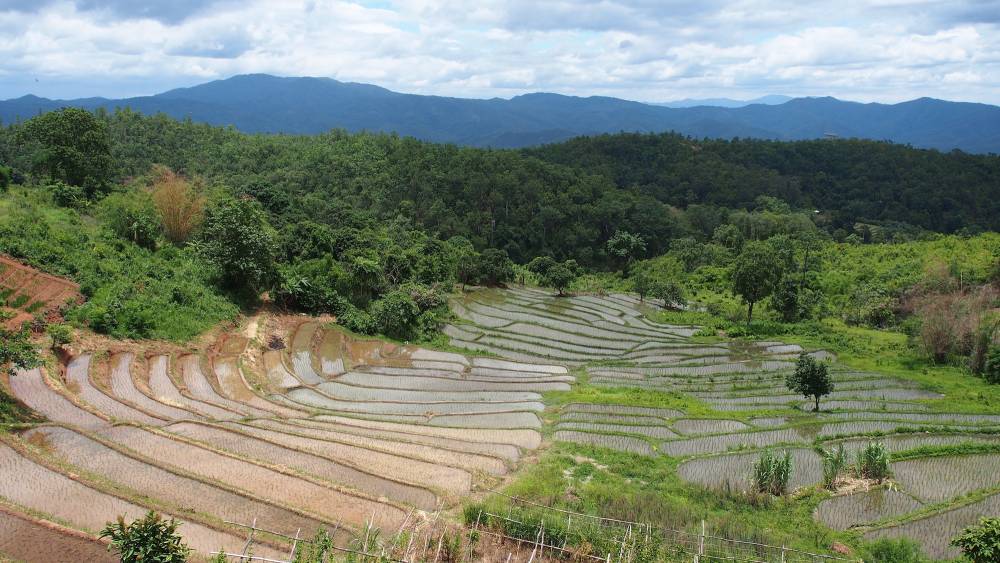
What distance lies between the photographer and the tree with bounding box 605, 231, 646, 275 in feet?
232

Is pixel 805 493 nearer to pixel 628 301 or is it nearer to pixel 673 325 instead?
pixel 673 325

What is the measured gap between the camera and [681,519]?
1558 cm

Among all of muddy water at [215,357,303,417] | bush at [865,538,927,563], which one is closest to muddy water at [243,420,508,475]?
muddy water at [215,357,303,417]

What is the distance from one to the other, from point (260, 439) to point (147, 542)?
834cm

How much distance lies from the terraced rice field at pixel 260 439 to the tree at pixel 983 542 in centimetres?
1144

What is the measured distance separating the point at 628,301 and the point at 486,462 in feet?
115

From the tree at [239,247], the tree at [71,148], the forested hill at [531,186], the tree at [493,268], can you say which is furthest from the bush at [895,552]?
the tree at [71,148]

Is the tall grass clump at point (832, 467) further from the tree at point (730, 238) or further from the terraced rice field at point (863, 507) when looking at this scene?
the tree at point (730, 238)

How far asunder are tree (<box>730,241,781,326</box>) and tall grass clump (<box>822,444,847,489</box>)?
21058mm

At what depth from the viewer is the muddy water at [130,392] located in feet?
69.1

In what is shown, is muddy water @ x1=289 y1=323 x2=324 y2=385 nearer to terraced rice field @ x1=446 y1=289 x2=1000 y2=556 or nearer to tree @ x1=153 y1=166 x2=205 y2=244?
terraced rice field @ x1=446 y1=289 x2=1000 y2=556

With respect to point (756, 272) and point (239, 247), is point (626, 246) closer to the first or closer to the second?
point (756, 272)

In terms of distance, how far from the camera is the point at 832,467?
1872cm

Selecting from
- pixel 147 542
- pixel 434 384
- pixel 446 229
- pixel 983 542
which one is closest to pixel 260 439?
pixel 147 542
